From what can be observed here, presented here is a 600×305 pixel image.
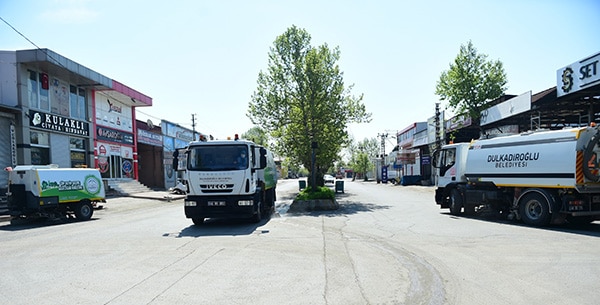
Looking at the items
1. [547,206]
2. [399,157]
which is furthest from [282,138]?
[399,157]

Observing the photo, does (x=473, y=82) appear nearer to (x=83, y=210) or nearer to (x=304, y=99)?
(x=304, y=99)

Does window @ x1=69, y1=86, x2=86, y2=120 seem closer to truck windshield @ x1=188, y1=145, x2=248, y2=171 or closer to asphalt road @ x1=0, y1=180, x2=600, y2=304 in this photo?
asphalt road @ x1=0, y1=180, x2=600, y2=304

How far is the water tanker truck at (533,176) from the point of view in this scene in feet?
33.8

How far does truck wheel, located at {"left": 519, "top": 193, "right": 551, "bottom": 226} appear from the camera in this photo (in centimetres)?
1091

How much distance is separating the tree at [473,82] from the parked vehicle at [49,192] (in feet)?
75.1

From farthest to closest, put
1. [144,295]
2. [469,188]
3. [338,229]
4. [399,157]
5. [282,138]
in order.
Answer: [399,157] < [282,138] < [469,188] < [338,229] < [144,295]

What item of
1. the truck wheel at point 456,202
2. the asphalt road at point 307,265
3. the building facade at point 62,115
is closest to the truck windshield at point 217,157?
the asphalt road at point 307,265

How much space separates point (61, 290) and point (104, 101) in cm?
2794

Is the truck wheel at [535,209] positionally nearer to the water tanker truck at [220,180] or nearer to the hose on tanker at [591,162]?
the hose on tanker at [591,162]

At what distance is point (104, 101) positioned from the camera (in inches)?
1176

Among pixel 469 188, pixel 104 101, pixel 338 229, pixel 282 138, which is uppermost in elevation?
pixel 104 101

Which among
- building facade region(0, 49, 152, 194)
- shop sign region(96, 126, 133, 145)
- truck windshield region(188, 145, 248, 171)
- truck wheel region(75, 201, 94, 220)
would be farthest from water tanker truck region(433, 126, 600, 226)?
shop sign region(96, 126, 133, 145)

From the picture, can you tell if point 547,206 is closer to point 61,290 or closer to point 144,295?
point 144,295

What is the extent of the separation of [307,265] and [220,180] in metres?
5.78
